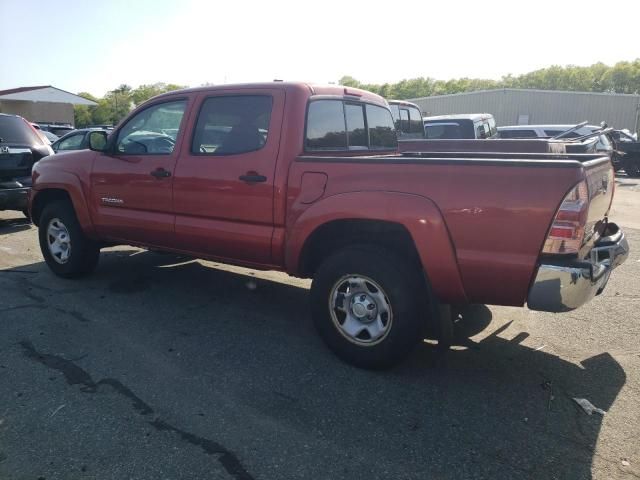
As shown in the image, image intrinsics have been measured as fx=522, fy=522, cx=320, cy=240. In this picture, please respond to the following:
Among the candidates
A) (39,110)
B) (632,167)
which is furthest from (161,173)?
(39,110)

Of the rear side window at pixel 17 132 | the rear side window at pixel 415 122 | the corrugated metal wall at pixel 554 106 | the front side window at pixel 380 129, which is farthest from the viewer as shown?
the corrugated metal wall at pixel 554 106

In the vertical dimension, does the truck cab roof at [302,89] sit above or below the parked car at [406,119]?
above

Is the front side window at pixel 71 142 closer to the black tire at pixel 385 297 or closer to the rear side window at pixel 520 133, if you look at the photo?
the black tire at pixel 385 297

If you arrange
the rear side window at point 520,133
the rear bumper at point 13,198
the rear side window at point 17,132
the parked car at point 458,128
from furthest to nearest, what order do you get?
the rear side window at point 520,133, the parked car at point 458,128, the rear side window at point 17,132, the rear bumper at point 13,198

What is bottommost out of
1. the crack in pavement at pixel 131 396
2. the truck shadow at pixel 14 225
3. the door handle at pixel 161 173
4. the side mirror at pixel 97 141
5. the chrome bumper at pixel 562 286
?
the truck shadow at pixel 14 225

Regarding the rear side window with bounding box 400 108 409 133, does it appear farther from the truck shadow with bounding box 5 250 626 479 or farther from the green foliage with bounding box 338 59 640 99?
the green foliage with bounding box 338 59 640 99

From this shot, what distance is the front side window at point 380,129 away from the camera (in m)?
4.88

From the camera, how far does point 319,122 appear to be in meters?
4.16

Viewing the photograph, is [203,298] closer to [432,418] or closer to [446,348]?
[446,348]

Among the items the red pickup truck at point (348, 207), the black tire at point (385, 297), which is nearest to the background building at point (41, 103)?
the red pickup truck at point (348, 207)

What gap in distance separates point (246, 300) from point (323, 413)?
2226 millimetres

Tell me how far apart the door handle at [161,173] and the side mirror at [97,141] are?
87 centimetres

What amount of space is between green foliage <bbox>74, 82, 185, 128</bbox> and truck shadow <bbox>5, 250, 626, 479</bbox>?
5562 cm

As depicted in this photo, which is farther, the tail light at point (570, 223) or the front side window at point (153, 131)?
the front side window at point (153, 131)
